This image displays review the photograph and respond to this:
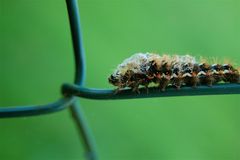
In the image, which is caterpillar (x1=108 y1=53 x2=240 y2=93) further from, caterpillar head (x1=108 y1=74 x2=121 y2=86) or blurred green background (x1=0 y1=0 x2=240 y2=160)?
blurred green background (x1=0 y1=0 x2=240 y2=160)

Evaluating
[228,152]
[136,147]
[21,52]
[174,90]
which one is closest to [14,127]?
[21,52]

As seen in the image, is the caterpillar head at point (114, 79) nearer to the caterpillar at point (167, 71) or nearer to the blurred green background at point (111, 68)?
the caterpillar at point (167, 71)

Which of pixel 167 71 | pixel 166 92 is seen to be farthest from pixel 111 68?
pixel 166 92

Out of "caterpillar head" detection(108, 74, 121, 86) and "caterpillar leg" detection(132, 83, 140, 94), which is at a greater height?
"caterpillar head" detection(108, 74, 121, 86)

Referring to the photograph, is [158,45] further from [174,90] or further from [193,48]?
Result: [174,90]

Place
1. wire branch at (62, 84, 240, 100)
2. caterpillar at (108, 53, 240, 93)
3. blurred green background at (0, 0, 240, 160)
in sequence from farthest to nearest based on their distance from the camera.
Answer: blurred green background at (0, 0, 240, 160)
caterpillar at (108, 53, 240, 93)
wire branch at (62, 84, 240, 100)

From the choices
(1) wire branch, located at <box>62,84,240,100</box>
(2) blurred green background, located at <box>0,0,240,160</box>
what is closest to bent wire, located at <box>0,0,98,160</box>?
(1) wire branch, located at <box>62,84,240,100</box>

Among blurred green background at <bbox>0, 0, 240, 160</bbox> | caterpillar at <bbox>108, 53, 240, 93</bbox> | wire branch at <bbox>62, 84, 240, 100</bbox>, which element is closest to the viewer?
wire branch at <bbox>62, 84, 240, 100</bbox>
